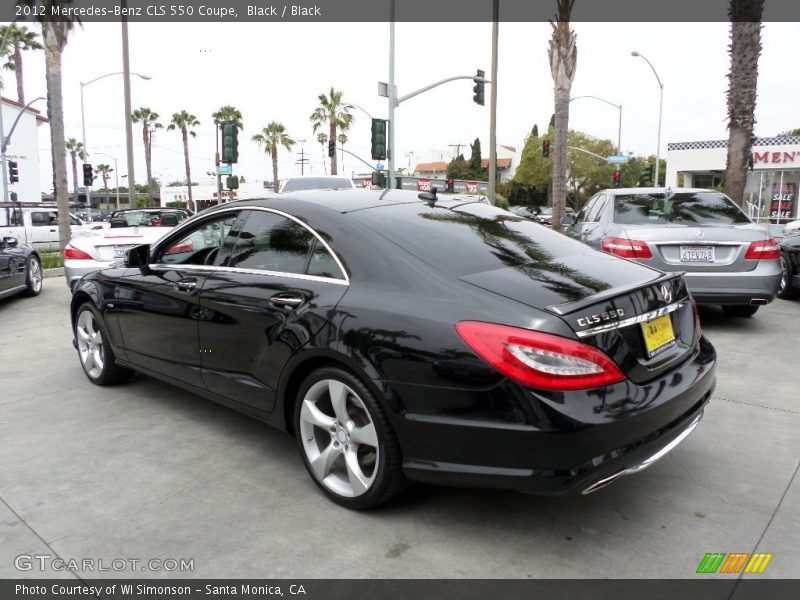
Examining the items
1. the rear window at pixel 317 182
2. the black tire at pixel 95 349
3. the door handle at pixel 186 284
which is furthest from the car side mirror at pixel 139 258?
the rear window at pixel 317 182

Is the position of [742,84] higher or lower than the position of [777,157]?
lower

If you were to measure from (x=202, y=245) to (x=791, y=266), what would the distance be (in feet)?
24.9

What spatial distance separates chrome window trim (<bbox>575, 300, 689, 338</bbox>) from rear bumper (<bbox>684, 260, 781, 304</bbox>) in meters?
3.50

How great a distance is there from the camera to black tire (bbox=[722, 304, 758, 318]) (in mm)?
7422

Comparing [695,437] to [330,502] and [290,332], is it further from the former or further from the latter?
[290,332]

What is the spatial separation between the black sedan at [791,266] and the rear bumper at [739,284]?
6.90 ft

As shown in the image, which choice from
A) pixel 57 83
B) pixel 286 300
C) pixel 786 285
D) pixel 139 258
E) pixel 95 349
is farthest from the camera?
pixel 57 83

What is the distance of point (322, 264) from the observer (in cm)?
321

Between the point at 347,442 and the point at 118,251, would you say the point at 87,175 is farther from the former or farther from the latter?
the point at 347,442

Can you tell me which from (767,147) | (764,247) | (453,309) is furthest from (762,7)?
(767,147)

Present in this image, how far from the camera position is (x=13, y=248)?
29.5ft

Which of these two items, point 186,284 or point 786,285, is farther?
point 786,285

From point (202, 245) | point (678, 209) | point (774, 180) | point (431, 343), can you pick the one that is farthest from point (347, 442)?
point (774, 180)

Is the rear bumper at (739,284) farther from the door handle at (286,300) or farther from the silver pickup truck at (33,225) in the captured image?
the silver pickup truck at (33,225)
